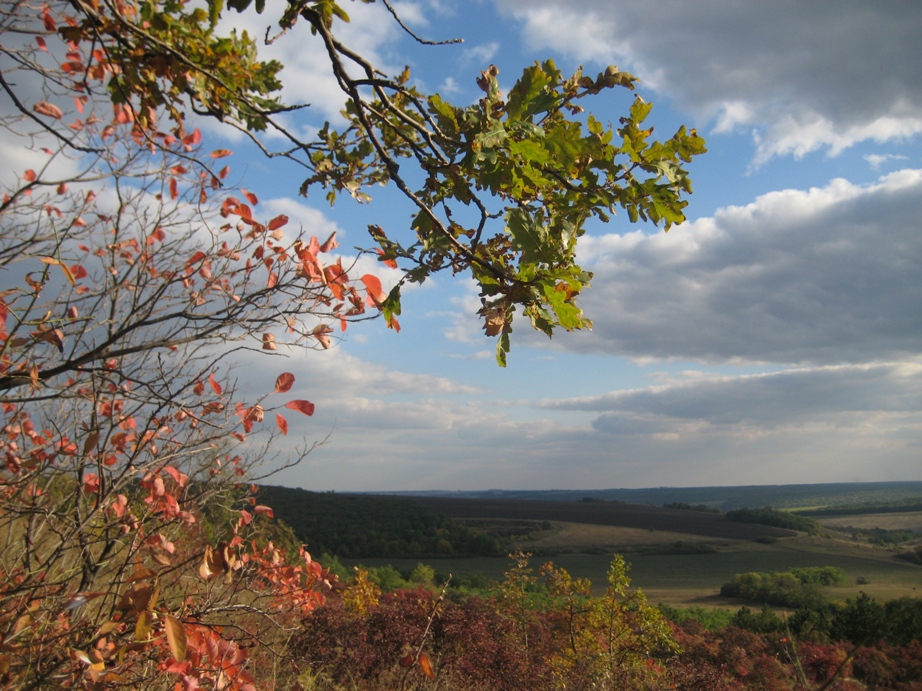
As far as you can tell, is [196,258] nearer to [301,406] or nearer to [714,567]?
[301,406]

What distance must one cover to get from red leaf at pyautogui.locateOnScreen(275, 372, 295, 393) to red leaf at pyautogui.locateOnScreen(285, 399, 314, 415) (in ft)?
0.41

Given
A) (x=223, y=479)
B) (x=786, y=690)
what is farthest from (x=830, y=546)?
(x=223, y=479)

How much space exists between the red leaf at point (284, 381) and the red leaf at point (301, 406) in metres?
0.12

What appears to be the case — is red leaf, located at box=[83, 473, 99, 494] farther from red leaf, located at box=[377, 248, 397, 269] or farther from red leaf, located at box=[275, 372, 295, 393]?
red leaf, located at box=[377, 248, 397, 269]

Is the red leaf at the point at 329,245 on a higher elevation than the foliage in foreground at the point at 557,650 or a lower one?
higher

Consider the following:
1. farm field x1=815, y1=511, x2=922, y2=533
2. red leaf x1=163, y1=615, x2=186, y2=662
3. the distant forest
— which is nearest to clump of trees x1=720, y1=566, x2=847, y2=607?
the distant forest

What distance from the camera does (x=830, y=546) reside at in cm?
3114

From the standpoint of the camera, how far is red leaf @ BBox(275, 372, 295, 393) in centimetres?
247

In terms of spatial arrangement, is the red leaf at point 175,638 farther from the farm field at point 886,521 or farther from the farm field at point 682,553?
the farm field at point 886,521

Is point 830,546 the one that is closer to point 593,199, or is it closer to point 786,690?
point 786,690

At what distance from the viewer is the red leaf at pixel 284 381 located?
2.47 meters

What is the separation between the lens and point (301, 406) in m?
2.35

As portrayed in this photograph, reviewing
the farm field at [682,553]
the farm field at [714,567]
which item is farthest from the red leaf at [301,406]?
the farm field at [682,553]

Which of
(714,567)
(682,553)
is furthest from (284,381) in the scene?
(682,553)
